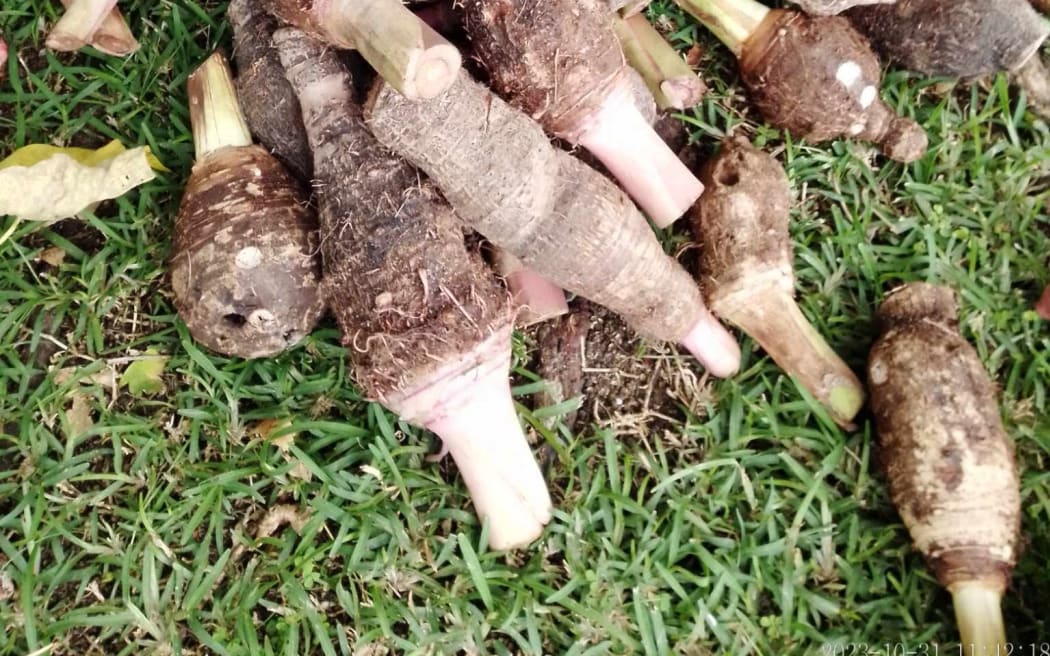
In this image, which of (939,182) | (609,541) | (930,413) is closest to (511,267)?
(609,541)

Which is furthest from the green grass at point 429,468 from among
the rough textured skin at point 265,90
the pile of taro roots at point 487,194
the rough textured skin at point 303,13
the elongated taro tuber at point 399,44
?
the elongated taro tuber at point 399,44

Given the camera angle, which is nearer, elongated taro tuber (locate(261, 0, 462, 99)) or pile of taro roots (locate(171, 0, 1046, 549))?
elongated taro tuber (locate(261, 0, 462, 99))

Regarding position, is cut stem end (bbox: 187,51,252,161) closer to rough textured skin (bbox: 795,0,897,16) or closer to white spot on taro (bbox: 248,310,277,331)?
white spot on taro (bbox: 248,310,277,331)

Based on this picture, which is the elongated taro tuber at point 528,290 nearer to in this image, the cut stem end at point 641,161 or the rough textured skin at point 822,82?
the cut stem end at point 641,161

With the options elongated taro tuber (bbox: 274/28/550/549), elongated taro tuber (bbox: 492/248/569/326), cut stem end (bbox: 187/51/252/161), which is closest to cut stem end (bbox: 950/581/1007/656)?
elongated taro tuber (bbox: 274/28/550/549)

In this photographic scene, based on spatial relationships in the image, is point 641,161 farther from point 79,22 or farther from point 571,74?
point 79,22

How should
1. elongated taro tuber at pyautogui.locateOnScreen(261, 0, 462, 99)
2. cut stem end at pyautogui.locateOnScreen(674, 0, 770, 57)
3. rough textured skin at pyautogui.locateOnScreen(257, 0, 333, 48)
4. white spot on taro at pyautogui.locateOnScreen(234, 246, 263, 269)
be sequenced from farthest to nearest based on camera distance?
cut stem end at pyautogui.locateOnScreen(674, 0, 770, 57)
white spot on taro at pyautogui.locateOnScreen(234, 246, 263, 269)
rough textured skin at pyautogui.locateOnScreen(257, 0, 333, 48)
elongated taro tuber at pyautogui.locateOnScreen(261, 0, 462, 99)

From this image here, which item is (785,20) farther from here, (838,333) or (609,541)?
(609,541)
